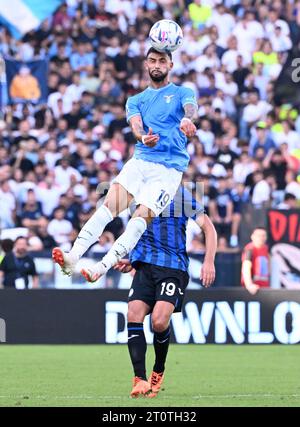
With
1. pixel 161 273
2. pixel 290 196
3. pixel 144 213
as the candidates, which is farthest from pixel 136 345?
pixel 290 196

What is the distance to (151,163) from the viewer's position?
11.3 metres

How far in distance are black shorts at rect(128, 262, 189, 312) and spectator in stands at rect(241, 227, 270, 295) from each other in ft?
24.8

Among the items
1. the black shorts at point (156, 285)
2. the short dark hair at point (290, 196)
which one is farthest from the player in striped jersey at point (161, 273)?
the short dark hair at point (290, 196)

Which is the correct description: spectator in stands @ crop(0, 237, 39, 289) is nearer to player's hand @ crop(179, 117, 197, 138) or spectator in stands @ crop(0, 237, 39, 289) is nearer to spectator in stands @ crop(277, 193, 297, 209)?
spectator in stands @ crop(277, 193, 297, 209)

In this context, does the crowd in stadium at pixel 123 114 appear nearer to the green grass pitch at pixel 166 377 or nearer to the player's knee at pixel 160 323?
Result: the green grass pitch at pixel 166 377

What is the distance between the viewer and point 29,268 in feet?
66.1

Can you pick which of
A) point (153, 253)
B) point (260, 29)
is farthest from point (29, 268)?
point (260, 29)

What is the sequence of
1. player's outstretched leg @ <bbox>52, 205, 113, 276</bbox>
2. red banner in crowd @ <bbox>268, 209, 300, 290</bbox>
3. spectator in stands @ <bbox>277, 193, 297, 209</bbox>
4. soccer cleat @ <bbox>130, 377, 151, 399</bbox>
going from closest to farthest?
player's outstretched leg @ <bbox>52, 205, 113, 276</bbox>
soccer cleat @ <bbox>130, 377, 151, 399</bbox>
red banner in crowd @ <bbox>268, 209, 300, 290</bbox>
spectator in stands @ <bbox>277, 193, 297, 209</bbox>

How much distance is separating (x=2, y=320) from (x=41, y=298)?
673 millimetres

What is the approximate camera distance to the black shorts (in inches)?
453

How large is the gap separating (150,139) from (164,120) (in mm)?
599

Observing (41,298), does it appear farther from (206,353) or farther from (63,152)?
(63,152)

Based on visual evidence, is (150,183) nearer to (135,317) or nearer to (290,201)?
(135,317)

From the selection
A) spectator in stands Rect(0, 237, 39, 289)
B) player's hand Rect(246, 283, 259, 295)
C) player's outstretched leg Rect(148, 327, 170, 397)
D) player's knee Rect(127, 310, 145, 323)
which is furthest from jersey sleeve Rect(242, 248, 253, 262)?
player's knee Rect(127, 310, 145, 323)
